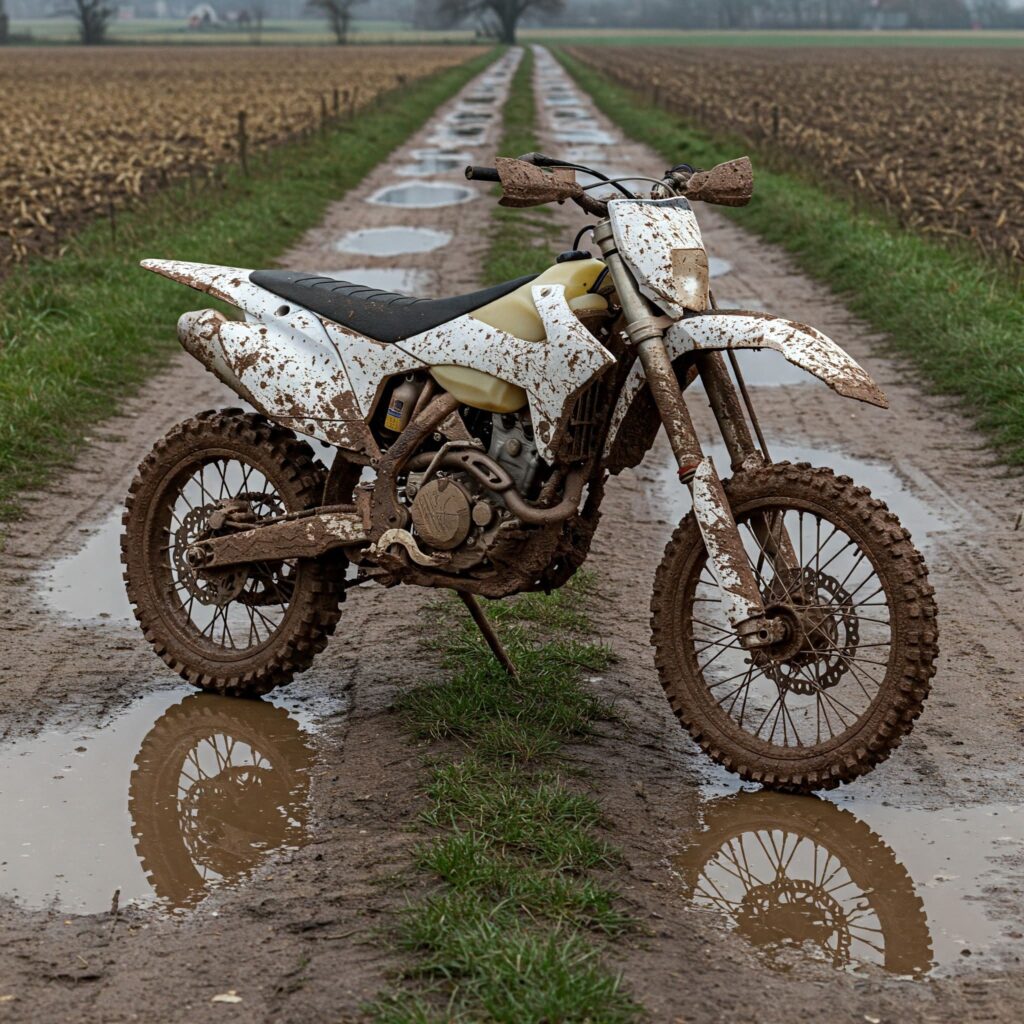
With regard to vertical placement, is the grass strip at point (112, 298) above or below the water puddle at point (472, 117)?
below

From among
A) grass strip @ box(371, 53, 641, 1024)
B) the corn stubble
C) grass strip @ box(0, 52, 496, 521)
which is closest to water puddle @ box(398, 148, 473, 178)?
grass strip @ box(0, 52, 496, 521)

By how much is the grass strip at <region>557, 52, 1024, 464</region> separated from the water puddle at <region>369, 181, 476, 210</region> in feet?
11.3

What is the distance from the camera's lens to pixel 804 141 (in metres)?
25.8

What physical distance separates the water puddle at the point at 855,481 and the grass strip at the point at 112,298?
2998mm

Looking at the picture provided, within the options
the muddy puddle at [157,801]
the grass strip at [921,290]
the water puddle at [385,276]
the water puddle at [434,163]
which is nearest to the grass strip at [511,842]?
the muddy puddle at [157,801]

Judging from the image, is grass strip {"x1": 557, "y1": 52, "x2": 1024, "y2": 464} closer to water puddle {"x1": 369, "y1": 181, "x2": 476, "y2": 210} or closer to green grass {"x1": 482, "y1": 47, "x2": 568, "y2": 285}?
green grass {"x1": 482, "y1": 47, "x2": 568, "y2": 285}

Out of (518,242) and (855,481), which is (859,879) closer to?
(855,481)

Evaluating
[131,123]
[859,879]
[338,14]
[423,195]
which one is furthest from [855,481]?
[338,14]

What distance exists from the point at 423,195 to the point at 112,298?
362 inches

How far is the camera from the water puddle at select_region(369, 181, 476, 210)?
63.9 feet

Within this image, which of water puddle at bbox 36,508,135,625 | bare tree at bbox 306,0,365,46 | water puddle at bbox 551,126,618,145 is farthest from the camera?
bare tree at bbox 306,0,365,46

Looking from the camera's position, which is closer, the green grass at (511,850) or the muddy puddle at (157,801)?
the green grass at (511,850)

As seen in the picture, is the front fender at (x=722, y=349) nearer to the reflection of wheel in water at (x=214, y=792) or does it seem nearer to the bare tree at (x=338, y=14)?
the reflection of wheel in water at (x=214, y=792)

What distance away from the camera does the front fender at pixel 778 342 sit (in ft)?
14.6
